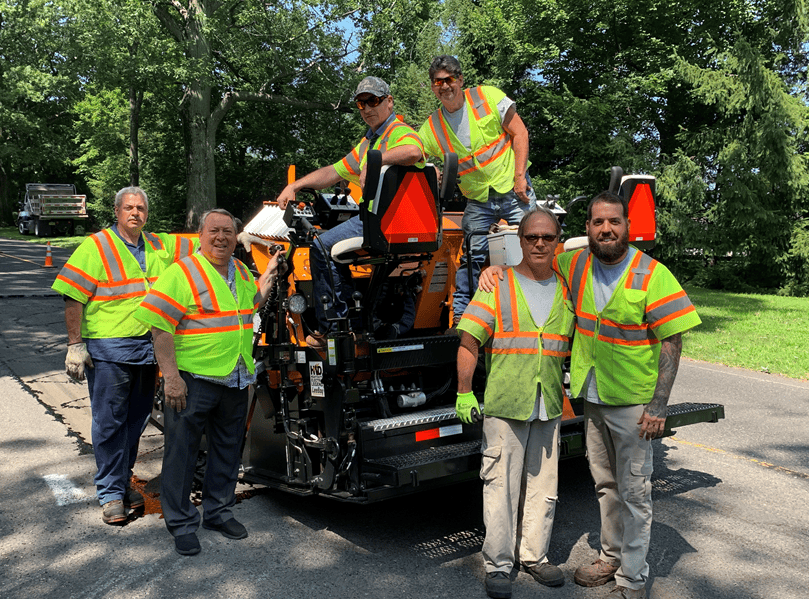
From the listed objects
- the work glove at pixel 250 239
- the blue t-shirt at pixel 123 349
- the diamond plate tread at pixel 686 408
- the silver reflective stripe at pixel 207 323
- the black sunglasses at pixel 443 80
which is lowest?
the diamond plate tread at pixel 686 408

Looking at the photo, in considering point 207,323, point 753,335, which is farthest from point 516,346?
point 753,335

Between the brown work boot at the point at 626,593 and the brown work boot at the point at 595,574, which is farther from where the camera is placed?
the brown work boot at the point at 595,574

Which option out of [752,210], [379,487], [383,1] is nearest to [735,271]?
[752,210]

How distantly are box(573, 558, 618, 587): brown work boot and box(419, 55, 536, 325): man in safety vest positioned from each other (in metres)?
1.97

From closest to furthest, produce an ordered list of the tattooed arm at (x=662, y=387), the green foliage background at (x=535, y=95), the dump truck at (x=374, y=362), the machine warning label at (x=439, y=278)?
the tattooed arm at (x=662, y=387) < the dump truck at (x=374, y=362) < the machine warning label at (x=439, y=278) < the green foliage background at (x=535, y=95)

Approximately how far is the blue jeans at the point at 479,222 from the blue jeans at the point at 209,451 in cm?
147

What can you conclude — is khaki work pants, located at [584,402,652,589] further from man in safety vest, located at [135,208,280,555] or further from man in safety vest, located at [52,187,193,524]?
man in safety vest, located at [52,187,193,524]

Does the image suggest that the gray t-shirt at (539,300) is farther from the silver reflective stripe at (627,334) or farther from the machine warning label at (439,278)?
the machine warning label at (439,278)

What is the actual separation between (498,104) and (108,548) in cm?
359

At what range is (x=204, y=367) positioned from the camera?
4.20m

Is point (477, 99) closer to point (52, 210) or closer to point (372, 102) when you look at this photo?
point (372, 102)

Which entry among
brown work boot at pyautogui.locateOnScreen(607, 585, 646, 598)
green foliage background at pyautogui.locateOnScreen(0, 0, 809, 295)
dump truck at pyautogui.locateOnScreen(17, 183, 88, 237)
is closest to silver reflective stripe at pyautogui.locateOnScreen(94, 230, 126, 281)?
brown work boot at pyautogui.locateOnScreen(607, 585, 646, 598)

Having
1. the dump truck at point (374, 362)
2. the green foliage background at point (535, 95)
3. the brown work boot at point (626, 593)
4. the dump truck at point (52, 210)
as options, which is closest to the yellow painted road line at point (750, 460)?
the dump truck at point (374, 362)

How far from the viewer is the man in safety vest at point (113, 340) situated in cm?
471
